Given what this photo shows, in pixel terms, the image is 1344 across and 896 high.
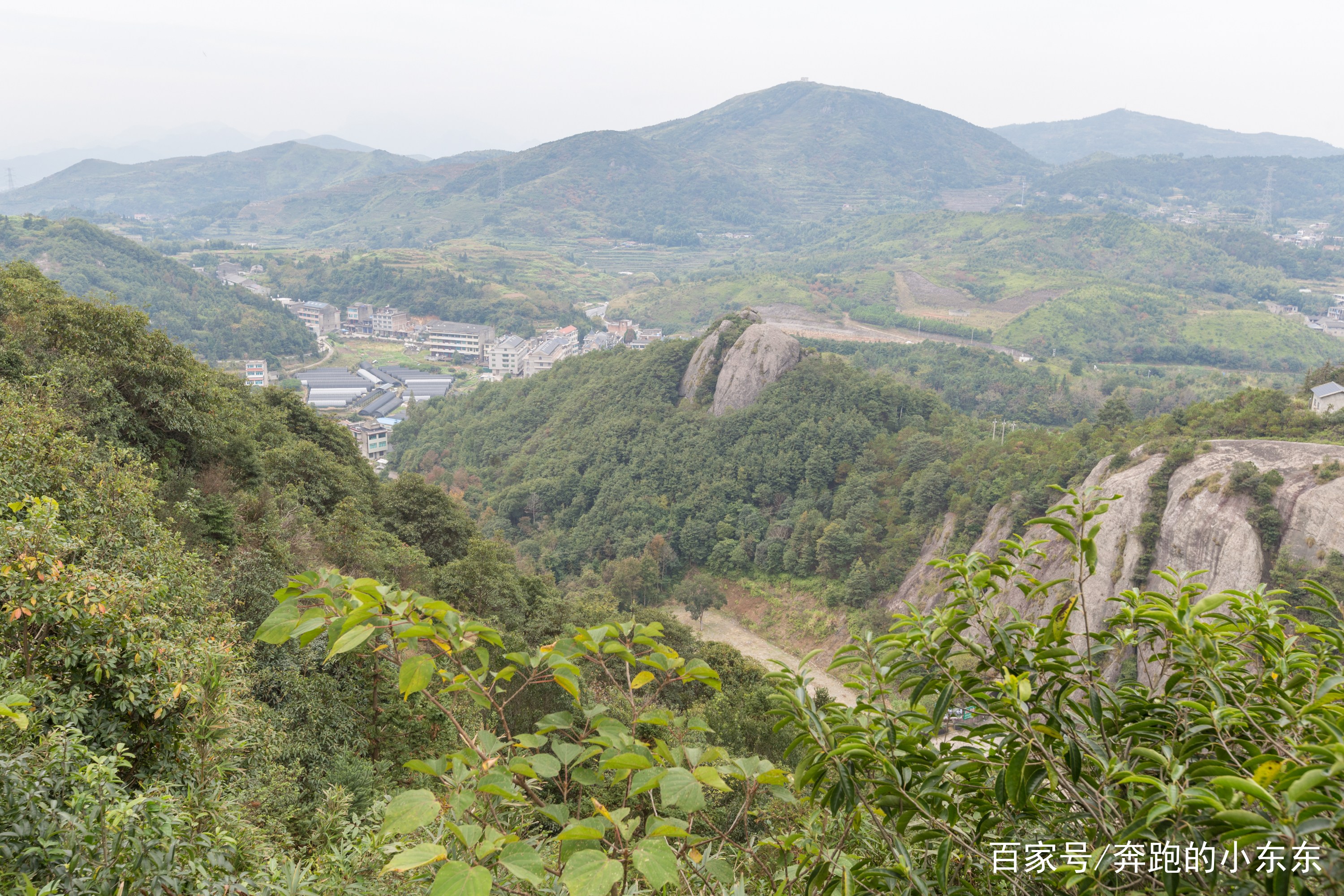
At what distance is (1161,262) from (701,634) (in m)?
97.8

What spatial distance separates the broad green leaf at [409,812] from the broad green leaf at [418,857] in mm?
45

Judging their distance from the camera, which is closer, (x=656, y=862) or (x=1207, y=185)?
(x=656, y=862)

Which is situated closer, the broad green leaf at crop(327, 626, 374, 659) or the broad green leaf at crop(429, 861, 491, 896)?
the broad green leaf at crop(429, 861, 491, 896)

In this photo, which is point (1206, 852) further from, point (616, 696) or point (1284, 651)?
point (616, 696)

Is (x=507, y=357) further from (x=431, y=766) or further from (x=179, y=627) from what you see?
(x=431, y=766)

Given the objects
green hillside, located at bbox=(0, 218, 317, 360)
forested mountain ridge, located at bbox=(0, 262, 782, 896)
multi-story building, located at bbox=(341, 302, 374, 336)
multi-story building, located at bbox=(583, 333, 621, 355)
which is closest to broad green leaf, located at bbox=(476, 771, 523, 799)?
forested mountain ridge, located at bbox=(0, 262, 782, 896)

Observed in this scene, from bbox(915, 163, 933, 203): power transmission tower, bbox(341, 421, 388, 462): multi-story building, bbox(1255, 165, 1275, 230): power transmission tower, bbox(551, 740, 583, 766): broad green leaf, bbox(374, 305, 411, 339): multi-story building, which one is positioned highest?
bbox(915, 163, 933, 203): power transmission tower

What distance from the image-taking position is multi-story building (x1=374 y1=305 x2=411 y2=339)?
85.7 m

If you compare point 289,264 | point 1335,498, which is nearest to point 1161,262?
point 1335,498

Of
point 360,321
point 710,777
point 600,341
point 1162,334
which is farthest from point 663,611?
point 360,321

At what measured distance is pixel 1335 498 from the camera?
16.0 meters

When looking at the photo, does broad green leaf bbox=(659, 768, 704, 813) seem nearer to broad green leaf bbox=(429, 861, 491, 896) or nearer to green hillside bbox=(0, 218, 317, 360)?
broad green leaf bbox=(429, 861, 491, 896)

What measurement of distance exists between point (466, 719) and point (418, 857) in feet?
26.5

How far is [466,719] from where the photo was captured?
348 inches
